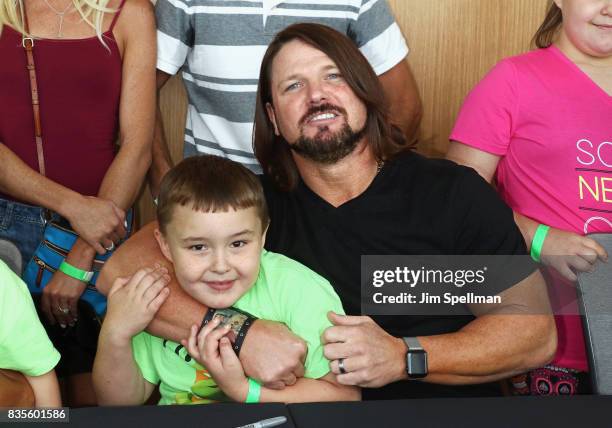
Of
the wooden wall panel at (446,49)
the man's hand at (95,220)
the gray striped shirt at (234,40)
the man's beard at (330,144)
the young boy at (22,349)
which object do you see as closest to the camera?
the young boy at (22,349)

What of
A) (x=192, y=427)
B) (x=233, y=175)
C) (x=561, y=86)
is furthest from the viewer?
(x=561, y=86)

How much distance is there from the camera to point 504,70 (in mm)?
2166

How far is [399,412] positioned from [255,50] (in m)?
1.29

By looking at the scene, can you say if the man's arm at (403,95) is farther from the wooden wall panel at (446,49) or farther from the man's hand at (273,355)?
the man's hand at (273,355)

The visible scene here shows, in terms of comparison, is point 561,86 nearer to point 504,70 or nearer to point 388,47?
point 504,70

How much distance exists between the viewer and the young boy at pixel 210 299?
1632mm

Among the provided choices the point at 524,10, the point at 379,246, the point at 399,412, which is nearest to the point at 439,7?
the point at 524,10

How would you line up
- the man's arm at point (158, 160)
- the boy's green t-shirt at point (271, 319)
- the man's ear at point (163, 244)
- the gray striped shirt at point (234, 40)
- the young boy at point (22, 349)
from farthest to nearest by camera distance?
the man's arm at point (158, 160) → the gray striped shirt at point (234, 40) → the man's ear at point (163, 244) → the boy's green t-shirt at point (271, 319) → the young boy at point (22, 349)

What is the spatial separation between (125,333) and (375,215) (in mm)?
605

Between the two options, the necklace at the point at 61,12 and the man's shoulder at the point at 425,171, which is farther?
the necklace at the point at 61,12

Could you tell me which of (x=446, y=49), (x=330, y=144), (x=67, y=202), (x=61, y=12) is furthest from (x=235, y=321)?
(x=446, y=49)

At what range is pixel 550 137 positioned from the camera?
2.11m

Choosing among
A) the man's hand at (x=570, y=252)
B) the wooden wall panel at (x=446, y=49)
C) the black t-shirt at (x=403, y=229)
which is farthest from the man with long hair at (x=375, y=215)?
the wooden wall panel at (x=446, y=49)

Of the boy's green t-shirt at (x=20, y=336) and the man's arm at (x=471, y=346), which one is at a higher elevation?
the boy's green t-shirt at (x=20, y=336)
